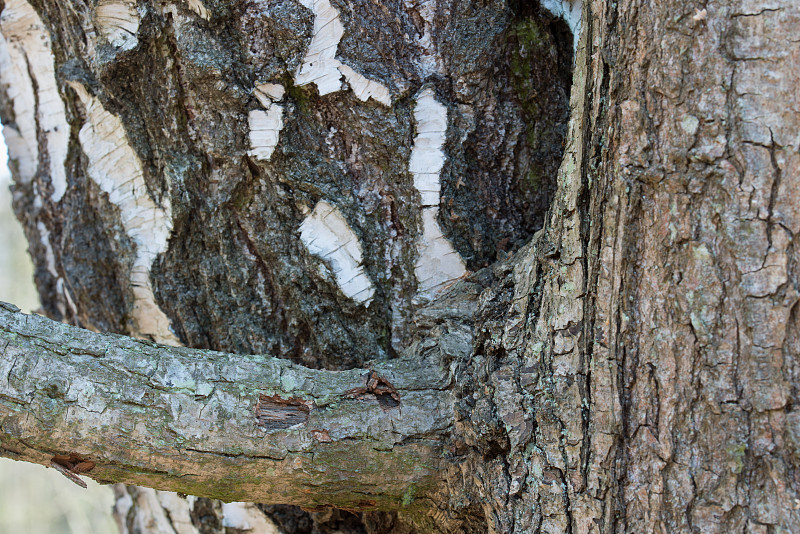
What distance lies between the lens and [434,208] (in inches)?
46.3

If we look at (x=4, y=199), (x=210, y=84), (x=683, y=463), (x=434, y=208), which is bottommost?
(x=4, y=199)

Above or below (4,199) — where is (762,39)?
above

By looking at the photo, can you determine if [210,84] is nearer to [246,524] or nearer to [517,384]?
[517,384]

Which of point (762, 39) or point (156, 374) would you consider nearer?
point (762, 39)

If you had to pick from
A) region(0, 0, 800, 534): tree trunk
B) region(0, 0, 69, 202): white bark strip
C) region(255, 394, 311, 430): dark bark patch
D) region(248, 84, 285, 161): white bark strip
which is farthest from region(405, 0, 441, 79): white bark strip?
region(0, 0, 69, 202): white bark strip

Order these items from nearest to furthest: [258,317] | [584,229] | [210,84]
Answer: [584,229] < [210,84] < [258,317]

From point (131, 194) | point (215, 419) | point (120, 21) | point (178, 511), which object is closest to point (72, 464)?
point (215, 419)

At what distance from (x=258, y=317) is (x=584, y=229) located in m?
0.71

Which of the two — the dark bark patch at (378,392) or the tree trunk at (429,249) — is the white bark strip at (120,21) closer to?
the tree trunk at (429,249)

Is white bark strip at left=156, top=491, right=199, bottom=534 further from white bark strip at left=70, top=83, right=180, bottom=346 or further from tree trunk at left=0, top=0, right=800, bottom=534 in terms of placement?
white bark strip at left=70, top=83, right=180, bottom=346

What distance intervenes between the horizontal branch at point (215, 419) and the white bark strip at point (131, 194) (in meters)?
0.37

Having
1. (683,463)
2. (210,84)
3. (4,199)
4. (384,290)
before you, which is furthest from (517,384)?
(4,199)

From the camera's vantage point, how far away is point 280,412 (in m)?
0.99

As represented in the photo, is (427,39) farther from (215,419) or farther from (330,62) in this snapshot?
(215,419)
